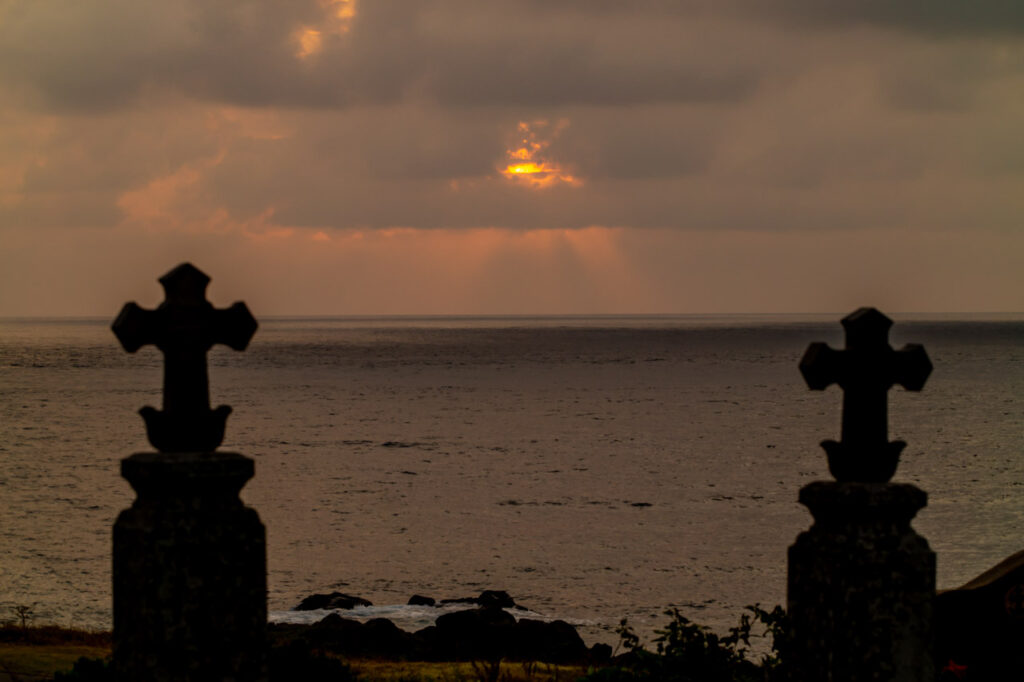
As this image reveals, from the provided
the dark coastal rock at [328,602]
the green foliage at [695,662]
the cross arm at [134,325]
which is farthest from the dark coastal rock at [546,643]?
the cross arm at [134,325]

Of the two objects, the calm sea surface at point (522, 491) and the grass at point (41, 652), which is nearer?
the grass at point (41, 652)

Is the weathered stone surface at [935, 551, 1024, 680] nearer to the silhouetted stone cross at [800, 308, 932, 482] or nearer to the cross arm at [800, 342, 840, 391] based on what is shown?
the silhouetted stone cross at [800, 308, 932, 482]

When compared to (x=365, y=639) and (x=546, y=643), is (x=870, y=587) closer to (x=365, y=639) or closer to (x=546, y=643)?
(x=365, y=639)

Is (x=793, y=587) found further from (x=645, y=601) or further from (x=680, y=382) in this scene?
(x=680, y=382)

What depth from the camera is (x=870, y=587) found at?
467 cm

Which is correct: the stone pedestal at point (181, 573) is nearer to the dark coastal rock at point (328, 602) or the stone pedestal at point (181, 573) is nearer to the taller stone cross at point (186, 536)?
the taller stone cross at point (186, 536)

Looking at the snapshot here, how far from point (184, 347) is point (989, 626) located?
190 inches

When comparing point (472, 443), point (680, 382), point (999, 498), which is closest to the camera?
point (999, 498)

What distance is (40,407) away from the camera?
80.1 m

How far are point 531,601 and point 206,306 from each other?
2015cm

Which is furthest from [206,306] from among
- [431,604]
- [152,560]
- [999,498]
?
[999,498]

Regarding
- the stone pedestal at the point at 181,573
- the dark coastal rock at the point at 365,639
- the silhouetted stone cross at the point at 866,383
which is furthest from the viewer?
the dark coastal rock at the point at 365,639

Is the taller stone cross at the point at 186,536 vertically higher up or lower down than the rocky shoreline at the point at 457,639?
higher up

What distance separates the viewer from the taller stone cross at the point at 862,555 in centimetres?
468
